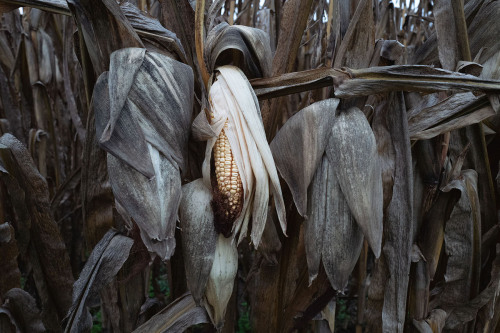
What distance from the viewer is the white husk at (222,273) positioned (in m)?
0.61

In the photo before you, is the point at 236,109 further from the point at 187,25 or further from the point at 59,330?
the point at 59,330

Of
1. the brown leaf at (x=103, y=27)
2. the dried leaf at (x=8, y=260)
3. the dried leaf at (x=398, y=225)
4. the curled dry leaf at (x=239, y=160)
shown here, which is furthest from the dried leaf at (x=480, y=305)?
the dried leaf at (x=8, y=260)

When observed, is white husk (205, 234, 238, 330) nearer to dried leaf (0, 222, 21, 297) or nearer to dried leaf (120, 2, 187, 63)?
dried leaf (120, 2, 187, 63)

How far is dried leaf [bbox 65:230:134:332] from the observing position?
68cm

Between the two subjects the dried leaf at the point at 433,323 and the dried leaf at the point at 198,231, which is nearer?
the dried leaf at the point at 198,231

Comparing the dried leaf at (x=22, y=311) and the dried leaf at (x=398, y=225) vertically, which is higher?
the dried leaf at (x=398, y=225)

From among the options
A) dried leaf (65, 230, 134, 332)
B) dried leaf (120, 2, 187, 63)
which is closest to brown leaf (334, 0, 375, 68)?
dried leaf (120, 2, 187, 63)

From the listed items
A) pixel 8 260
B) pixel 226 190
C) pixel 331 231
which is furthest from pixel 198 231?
pixel 8 260

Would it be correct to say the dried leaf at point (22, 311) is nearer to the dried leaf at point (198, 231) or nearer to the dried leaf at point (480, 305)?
the dried leaf at point (198, 231)

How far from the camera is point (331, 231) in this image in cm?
62

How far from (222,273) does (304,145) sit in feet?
0.69

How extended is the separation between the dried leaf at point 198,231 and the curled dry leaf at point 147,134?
35 mm

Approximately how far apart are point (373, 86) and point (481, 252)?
19.7 inches

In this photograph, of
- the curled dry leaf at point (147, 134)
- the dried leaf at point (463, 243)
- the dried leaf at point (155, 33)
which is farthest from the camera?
the dried leaf at point (463, 243)
